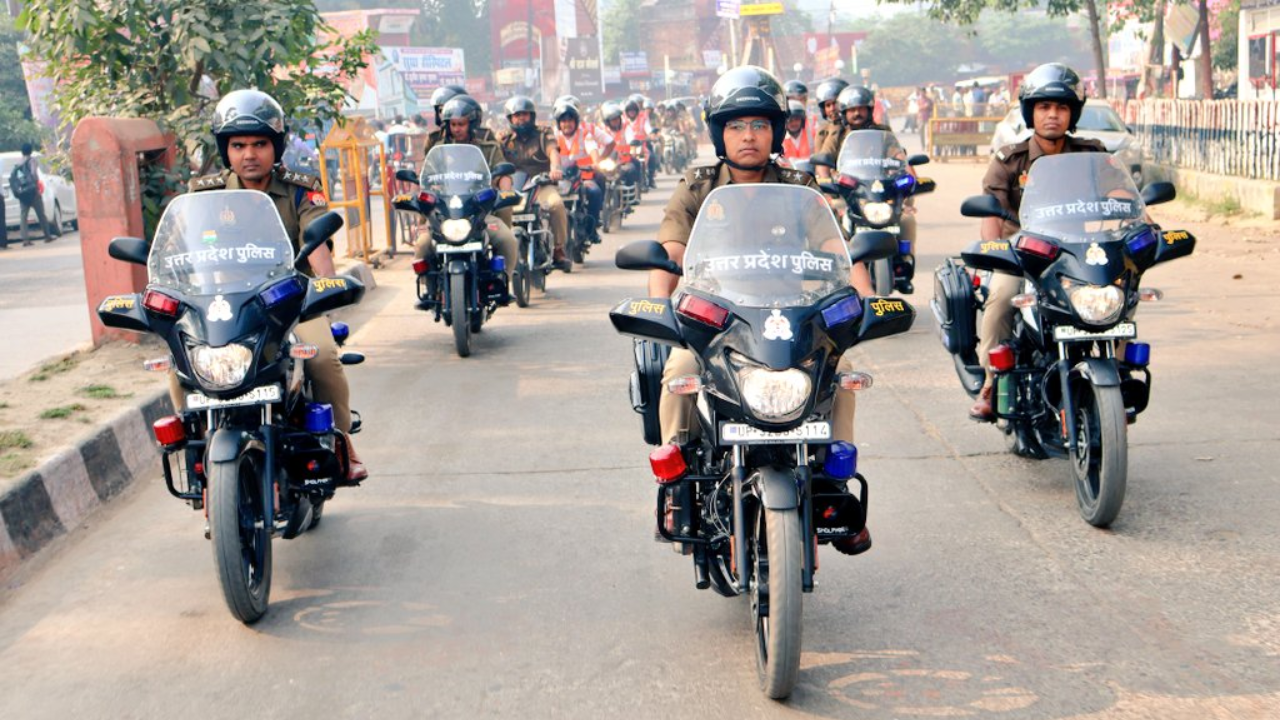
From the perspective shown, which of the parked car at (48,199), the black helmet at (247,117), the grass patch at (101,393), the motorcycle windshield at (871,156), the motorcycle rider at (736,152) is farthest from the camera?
the parked car at (48,199)

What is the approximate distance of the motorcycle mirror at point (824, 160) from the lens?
39.4 feet

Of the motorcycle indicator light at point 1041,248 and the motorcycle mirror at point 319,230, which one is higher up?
the motorcycle mirror at point 319,230

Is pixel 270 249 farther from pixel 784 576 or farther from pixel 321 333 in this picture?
pixel 784 576

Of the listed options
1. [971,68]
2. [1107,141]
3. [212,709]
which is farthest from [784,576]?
[971,68]

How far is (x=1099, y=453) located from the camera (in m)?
5.93

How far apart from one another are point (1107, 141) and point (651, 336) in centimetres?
2029

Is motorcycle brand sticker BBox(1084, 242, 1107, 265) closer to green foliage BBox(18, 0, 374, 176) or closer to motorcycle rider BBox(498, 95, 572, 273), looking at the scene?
green foliage BBox(18, 0, 374, 176)

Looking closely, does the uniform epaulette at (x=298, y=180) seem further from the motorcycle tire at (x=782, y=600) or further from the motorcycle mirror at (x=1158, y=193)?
the motorcycle mirror at (x=1158, y=193)

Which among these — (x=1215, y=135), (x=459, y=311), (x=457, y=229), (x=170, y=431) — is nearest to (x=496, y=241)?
(x=457, y=229)

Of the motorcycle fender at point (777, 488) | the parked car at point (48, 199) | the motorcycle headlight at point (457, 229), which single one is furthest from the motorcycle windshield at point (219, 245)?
the parked car at point (48, 199)

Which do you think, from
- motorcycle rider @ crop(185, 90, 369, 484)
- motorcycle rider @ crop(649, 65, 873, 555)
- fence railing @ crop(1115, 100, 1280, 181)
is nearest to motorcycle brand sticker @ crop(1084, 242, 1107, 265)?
motorcycle rider @ crop(649, 65, 873, 555)

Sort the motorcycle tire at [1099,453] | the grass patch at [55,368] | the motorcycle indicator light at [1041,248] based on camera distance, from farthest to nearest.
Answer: the grass patch at [55,368]
the motorcycle indicator light at [1041,248]
the motorcycle tire at [1099,453]

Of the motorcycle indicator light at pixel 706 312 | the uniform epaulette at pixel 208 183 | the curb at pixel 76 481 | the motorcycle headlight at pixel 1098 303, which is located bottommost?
the curb at pixel 76 481

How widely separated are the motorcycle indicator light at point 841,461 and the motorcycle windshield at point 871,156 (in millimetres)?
7388
